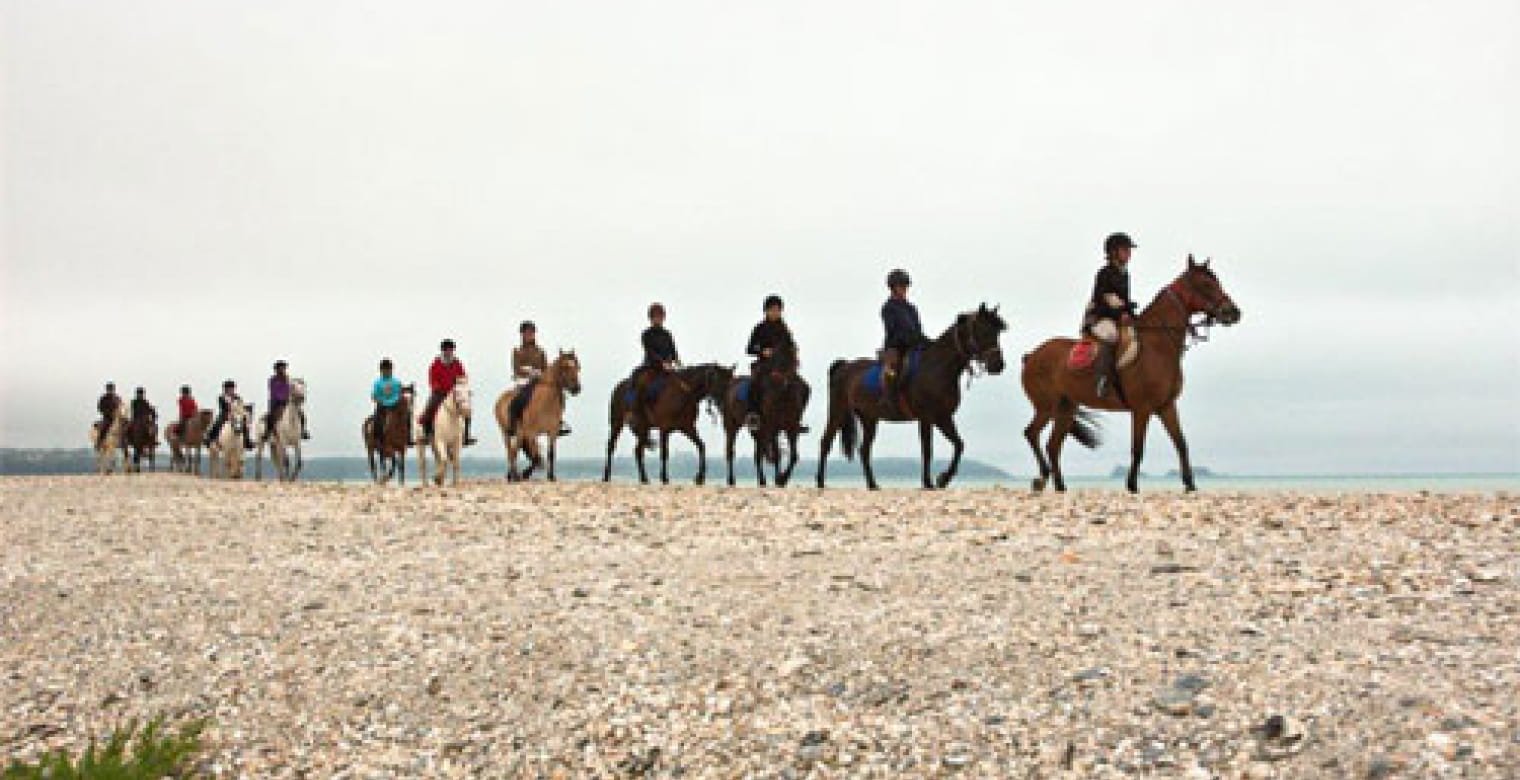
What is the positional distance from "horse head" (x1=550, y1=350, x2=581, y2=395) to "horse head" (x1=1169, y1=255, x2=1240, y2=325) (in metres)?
12.5

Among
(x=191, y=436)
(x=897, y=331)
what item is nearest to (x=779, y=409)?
(x=897, y=331)

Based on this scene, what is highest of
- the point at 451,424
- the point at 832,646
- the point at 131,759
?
the point at 451,424

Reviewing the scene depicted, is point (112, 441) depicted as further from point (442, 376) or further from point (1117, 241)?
point (1117, 241)

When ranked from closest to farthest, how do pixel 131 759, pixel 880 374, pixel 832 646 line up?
1. pixel 131 759
2. pixel 832 646
3. pixel 880 374

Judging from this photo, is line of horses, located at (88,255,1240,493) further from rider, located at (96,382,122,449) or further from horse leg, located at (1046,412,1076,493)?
rider, located at (96,382,122,449)

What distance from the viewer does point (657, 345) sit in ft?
78.4

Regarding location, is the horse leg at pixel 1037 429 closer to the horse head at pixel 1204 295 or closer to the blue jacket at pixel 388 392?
the horse head at pixel 1204 295

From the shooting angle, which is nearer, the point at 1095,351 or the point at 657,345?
the point at 1095,351

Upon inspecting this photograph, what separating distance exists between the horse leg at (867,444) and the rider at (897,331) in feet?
2.91

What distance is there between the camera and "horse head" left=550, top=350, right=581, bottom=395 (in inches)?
968

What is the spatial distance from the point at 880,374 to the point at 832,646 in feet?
37.9

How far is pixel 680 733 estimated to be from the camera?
24.2 ft

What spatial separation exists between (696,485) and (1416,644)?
15.3 metres

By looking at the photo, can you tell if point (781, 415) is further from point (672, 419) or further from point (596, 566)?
point (596, 566)
